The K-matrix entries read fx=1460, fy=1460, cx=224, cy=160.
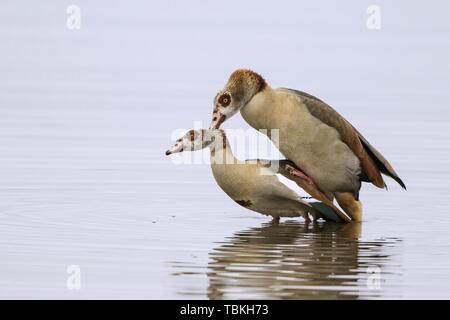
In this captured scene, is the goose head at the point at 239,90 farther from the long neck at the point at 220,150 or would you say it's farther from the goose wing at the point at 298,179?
the goose wing at the point at 298,179

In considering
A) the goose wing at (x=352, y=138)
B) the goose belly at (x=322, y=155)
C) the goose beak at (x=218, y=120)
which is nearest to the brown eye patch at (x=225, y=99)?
the goose beak at (x=218, y=120)

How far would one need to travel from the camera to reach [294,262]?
14.4 metres

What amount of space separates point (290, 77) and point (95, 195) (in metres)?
14.8

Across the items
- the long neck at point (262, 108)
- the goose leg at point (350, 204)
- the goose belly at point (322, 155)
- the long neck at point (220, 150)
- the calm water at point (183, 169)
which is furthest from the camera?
the goose leg at point (350, 204)

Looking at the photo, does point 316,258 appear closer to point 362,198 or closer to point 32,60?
point 362,198

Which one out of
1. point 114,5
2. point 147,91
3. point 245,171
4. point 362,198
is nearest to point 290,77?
point 147,91

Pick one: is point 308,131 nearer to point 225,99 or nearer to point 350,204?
point 225,99

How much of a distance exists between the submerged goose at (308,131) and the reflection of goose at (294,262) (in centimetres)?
55

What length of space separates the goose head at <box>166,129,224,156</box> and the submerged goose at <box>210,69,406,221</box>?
0.37 feet

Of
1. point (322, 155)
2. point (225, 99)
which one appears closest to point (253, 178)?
point (322, 155)

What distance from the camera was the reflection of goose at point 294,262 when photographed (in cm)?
1310

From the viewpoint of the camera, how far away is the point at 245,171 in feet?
53.8

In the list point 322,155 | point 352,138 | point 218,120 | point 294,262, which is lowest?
point 294,262

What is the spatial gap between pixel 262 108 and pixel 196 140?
0.94 meters
